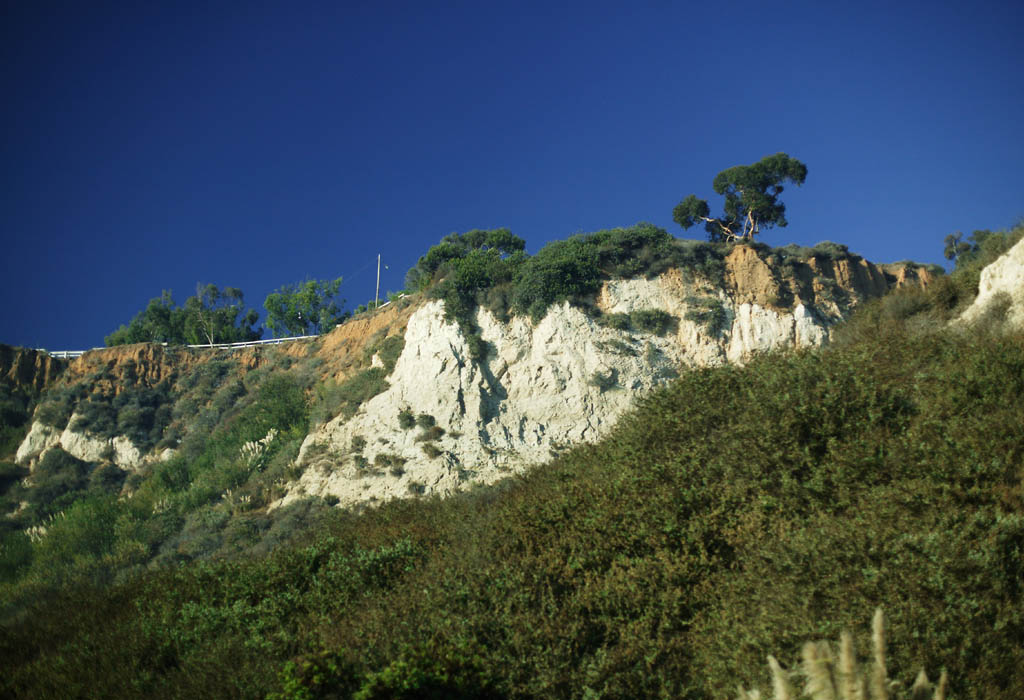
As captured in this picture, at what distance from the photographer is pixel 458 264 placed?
3194 cm

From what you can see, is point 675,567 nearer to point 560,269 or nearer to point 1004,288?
point 1004,288

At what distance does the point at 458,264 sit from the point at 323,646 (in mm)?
24714

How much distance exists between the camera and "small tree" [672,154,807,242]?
113 ft

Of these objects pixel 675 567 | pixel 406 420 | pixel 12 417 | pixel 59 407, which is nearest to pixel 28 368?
pixel 12 417

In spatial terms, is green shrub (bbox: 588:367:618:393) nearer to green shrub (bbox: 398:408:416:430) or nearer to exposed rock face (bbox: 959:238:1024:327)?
green shrub (bbox: 398:408:416:430)

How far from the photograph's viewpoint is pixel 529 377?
2781 centimetres

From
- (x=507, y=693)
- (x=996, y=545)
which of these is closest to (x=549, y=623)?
(x=507, y=693)

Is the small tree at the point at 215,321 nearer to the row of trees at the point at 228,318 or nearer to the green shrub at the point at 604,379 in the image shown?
the row of trees at the point at 228,318

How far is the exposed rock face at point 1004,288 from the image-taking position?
1430 centimetres

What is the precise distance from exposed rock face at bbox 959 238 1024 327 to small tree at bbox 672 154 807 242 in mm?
19139

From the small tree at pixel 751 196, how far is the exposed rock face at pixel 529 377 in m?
5.09

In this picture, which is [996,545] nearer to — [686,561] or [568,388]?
[686,561]

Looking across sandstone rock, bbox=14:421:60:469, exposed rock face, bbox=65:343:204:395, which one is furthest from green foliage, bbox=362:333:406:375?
sandstone rock, bbox=14:421:60:469

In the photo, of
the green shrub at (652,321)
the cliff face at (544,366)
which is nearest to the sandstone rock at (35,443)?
the cliff face at (544,366)
